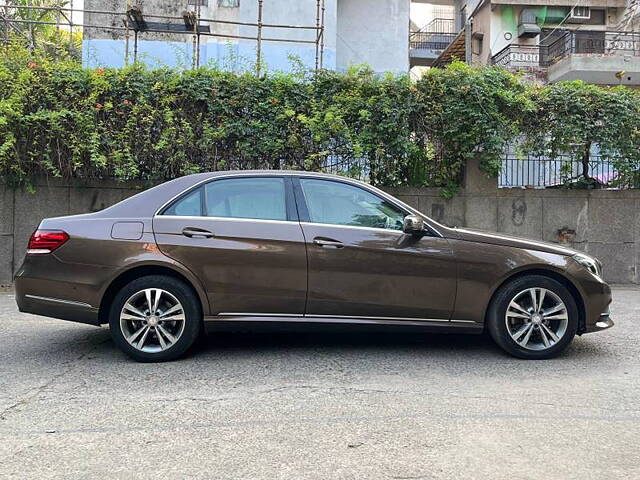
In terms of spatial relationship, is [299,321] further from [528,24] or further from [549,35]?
[528,24]

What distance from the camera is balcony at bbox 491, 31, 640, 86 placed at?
18.6 m

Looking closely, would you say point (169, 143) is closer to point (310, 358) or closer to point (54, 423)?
point (310, 358)

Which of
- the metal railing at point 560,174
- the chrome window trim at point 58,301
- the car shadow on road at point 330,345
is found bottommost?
the car shadow on road at point 330,345

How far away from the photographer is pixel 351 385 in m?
4.52

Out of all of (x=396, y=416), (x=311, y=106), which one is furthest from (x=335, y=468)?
(x=311, y=106)

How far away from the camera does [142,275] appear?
5.07 m

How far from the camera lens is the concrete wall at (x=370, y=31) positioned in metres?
20.1

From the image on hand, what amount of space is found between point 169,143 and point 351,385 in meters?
5.91

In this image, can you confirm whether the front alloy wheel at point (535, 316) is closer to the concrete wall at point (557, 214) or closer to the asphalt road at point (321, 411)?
the asphalt road at point (321, 411)

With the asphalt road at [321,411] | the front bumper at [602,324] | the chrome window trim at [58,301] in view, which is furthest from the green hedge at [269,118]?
the front bumper at [602,324]

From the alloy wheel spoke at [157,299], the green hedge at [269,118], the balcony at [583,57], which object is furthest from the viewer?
the balcony at [583,57]

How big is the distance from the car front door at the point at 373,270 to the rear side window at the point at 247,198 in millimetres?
223

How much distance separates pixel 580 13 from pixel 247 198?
21.7 m

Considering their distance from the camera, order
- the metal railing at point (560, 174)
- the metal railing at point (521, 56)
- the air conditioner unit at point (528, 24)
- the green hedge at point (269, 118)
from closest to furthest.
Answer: the green hedge at point (269, 118) < the metal railing at point (560, 174) < the metal railing at point (521, 56) < the air conditioner unit at point (528, 24)
